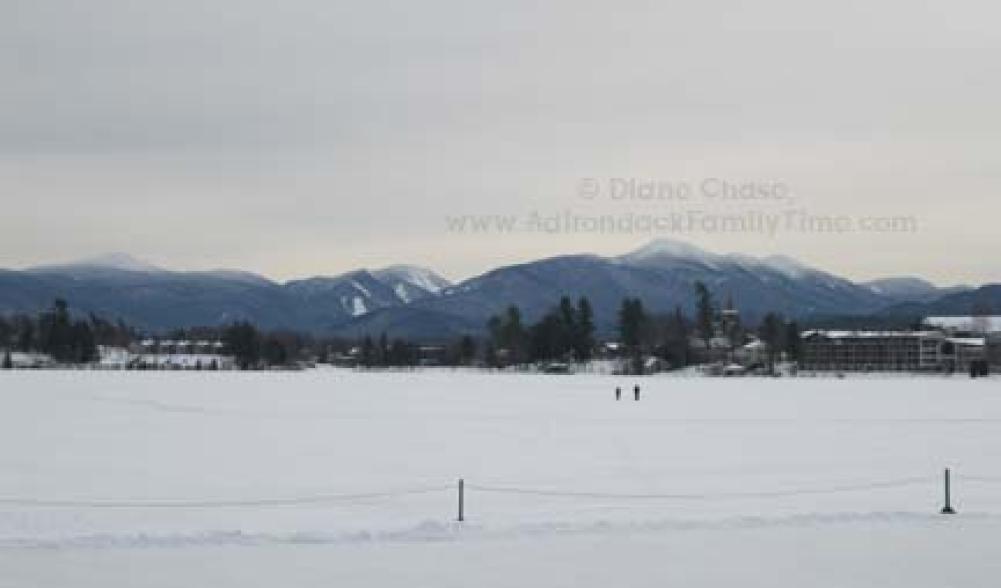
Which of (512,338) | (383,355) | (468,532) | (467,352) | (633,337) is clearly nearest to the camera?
(468,532)

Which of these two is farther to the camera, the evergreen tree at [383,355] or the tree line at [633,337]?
the evergreen tree at [383,355]

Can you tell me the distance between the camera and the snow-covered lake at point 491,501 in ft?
44.2

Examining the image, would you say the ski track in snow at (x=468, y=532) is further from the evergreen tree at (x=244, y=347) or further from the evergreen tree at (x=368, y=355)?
the evergreen tree at (x=368, y=355)

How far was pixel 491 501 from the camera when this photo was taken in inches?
780

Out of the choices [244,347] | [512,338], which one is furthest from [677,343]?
[244,347]

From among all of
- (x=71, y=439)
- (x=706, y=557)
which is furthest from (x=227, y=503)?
(x=71, y=439)

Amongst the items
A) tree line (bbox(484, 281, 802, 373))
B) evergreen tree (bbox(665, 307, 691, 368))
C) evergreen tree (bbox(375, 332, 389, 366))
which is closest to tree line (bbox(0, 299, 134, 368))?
evergreen tree (bbox(375, 332, 389, 366))

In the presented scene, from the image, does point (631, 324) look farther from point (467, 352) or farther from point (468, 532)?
point (468, 532)

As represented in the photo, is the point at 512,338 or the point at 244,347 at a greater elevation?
the point at 512,338

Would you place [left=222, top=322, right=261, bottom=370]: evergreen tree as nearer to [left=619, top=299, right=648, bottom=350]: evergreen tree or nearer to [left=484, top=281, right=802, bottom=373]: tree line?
[left=484, top=281, right=802, bottom=373]: tree line

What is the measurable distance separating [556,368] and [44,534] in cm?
13847

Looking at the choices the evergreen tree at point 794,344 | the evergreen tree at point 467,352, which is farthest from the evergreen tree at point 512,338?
the evergreen tree at point 794,344

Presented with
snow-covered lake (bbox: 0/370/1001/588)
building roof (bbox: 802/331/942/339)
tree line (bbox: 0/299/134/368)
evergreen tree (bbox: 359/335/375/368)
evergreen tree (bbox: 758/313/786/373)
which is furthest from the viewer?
evergreen tree (bbox: 359/335/375/368)

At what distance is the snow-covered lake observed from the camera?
44.2ft
